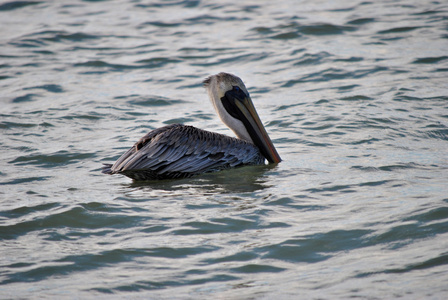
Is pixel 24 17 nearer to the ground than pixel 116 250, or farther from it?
farther from it

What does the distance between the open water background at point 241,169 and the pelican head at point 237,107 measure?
422mm

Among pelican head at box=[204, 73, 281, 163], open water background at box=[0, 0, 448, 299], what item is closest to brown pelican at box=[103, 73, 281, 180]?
pelican head at box=[204, 73, 281, 163]

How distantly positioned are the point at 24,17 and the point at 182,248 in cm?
1189

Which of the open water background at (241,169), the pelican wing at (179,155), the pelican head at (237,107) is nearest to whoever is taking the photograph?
the open water background at (241,169)

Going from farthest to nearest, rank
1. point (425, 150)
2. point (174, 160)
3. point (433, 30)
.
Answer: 1. point (433, 30)
2. point (425, 150)
3. point (174, 160)

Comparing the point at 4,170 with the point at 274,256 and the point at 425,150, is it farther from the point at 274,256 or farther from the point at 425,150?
the point at 425,150

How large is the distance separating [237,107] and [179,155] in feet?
3.99

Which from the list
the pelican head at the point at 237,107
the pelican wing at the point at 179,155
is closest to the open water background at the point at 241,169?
the pelican wing at the point at 179,155

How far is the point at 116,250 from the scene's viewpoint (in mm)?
4633

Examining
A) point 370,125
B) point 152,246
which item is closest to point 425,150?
point 370,125

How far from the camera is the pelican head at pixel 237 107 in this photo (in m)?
7.34

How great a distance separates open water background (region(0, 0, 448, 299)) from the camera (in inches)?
168

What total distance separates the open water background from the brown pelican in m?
0.18

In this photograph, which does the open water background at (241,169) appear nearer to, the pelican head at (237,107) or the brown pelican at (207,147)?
the brown pelican at (207,147)
